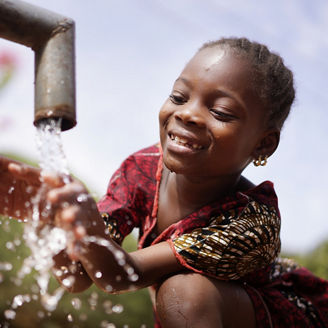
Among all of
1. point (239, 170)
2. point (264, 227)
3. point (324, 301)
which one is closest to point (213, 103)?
point (239, 170)

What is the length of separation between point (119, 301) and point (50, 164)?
127 cm

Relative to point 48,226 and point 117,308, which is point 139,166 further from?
point 117,308

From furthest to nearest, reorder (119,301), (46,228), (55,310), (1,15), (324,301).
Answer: (119,301) → (55,310) → (324,301) → (46,228) → (1,15)

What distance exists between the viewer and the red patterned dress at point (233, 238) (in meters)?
1.22

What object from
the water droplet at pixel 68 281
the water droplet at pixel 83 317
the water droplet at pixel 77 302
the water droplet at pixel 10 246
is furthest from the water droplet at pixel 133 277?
the water droplet at pixel 10 246

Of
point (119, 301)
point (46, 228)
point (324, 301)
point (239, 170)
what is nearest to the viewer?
point (46, 228)

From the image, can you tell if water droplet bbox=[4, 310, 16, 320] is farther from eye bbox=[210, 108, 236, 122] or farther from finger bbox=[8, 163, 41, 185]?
eye bbox=[210, 108, 236, 122]

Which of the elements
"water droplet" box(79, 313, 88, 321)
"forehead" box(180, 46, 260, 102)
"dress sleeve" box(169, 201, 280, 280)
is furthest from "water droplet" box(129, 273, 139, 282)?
"water droplet" box(79, 313, 88, 321)

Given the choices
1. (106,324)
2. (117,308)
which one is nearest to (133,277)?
(106,324)

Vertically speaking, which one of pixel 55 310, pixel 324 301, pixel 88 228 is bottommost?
pixel 55 310

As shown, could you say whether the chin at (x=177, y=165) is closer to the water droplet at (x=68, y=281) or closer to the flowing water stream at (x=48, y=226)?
the flowing water stream at (x=48, y=226)

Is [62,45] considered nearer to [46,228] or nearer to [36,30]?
[36,30]

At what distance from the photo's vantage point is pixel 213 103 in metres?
1.22

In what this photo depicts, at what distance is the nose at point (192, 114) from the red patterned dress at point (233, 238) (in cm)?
24
